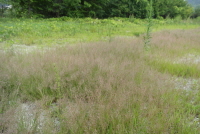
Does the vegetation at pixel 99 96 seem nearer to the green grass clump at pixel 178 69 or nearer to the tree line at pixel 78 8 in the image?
the green grass clump at pixel 178 69

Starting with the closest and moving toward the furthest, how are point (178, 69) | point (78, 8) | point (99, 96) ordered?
point (99, 96)
point (178, 69)
point (78, 8)

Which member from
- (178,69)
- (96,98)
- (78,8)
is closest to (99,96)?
(96,98)

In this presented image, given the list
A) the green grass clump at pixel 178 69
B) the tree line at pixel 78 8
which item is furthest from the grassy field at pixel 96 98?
the tree line at pixel 78 8

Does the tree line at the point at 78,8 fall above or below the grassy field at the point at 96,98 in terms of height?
above

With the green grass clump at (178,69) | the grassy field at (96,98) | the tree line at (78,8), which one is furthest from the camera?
the tree line at (78,8)

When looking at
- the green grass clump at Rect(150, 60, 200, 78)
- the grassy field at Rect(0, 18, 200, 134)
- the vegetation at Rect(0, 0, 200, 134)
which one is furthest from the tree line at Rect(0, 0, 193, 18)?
the grassy field at Rect(0, 18, 200, 134)

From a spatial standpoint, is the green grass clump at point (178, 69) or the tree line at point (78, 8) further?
the tree line at point (78, 8)

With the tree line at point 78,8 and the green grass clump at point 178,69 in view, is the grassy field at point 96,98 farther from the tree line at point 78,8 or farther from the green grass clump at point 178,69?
the tree line at point 78,8

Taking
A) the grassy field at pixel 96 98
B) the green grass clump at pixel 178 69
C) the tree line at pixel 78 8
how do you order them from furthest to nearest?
the tree line at pixel 78 8 < the green grass clump at pixel 178 69 < the grassy field at pixel 96 98

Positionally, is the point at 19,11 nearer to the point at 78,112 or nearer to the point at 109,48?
the point at 109,48

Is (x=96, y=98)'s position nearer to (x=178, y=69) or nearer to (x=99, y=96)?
(x=99, y=96)

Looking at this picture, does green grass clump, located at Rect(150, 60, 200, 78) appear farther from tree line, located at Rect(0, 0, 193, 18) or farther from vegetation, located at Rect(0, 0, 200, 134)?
tree line, located at Rect(0, 0, 193, 18)

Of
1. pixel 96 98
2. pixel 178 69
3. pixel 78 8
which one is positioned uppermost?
pixel 78 8

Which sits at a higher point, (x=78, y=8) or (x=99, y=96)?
(x=78, y=8)
